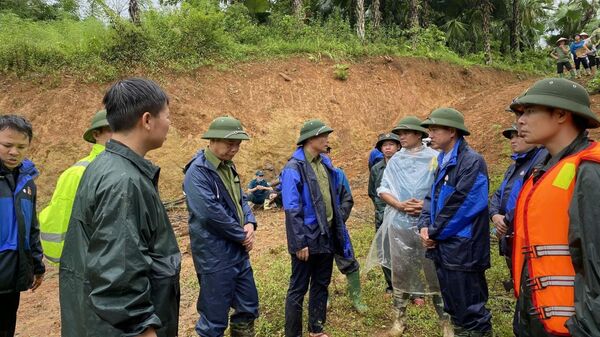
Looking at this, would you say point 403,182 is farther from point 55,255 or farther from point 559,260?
point 55,255

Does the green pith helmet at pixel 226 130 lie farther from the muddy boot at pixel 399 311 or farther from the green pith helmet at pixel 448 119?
the muddy boot at pixel 399 311

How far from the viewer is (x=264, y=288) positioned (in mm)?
5023

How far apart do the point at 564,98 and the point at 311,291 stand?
8.92 feet

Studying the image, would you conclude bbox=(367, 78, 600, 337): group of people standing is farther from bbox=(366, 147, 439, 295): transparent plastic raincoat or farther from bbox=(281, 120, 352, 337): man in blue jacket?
bbox=(281, 120, 352, 337): man in blue jacket

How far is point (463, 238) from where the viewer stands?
10.5 feet

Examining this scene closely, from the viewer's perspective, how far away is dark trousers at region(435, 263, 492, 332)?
3154 mm

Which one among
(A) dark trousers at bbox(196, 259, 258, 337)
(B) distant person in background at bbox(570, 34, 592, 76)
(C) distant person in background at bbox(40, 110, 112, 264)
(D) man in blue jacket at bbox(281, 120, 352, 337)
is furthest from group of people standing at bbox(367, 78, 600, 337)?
(B) distant person in background at bbox(570, 34, 592, 76)

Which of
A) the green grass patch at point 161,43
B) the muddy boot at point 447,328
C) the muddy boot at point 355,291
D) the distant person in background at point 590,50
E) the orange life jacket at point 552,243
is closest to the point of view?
the orange life jacket at point 552,243

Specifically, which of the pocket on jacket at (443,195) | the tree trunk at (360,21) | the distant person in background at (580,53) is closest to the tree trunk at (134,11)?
the tree trunk at (360,21)

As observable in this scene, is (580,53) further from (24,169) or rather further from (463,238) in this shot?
(24,169)

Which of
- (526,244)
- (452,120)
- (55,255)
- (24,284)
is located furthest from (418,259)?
(24,284)

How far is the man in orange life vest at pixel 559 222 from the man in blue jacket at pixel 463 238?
908mm

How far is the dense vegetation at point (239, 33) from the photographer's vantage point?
10.5 meters

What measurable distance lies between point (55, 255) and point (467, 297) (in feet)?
9.71
